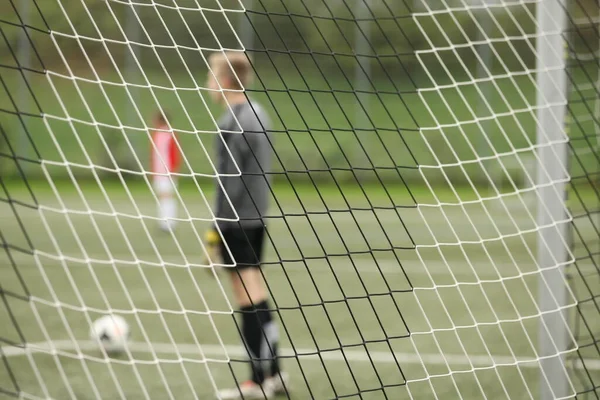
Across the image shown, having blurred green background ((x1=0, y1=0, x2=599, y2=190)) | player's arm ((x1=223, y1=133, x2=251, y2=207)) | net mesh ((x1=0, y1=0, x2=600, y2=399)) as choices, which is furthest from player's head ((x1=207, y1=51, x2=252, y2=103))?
blurred green background ((x1=0, y1=0, x2=599, y2=190))

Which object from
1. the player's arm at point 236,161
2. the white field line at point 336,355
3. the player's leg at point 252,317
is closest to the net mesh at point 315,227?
the white field line at point 336,355

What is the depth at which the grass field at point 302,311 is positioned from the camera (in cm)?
354

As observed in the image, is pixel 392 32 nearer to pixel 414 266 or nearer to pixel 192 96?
pixel 192 96

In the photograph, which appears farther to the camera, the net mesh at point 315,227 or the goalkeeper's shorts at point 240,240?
the goalkeeper's shorts at point 240,240

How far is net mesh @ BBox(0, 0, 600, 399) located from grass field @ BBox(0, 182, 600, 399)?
31mm

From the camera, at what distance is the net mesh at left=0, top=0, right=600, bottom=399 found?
11.6 feet

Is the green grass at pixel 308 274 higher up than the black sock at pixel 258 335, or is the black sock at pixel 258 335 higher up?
the black sock at pixel 258 335

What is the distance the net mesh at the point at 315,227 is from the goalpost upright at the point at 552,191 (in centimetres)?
6

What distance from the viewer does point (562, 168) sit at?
13.0ft

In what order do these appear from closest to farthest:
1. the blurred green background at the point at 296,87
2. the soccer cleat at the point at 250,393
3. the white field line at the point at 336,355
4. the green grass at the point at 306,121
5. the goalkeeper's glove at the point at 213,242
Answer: the soccer cleat at the point at 250,393, the goalkeeper's glove at the point at 213,242, the white field line at the point at 336,355, the blurred green background at the point at 296,87, the green grass at the point at 306,121

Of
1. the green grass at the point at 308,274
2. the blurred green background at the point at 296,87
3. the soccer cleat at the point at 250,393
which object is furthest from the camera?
the blurred green background at the point at 296,87

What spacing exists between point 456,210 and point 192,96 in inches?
265

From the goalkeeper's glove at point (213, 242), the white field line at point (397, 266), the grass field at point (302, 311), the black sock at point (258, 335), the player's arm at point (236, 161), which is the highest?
the player's arm at point (236, 161)

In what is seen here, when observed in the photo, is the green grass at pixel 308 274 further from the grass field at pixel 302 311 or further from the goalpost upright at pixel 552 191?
the goalpost upright at pixel 552 191
